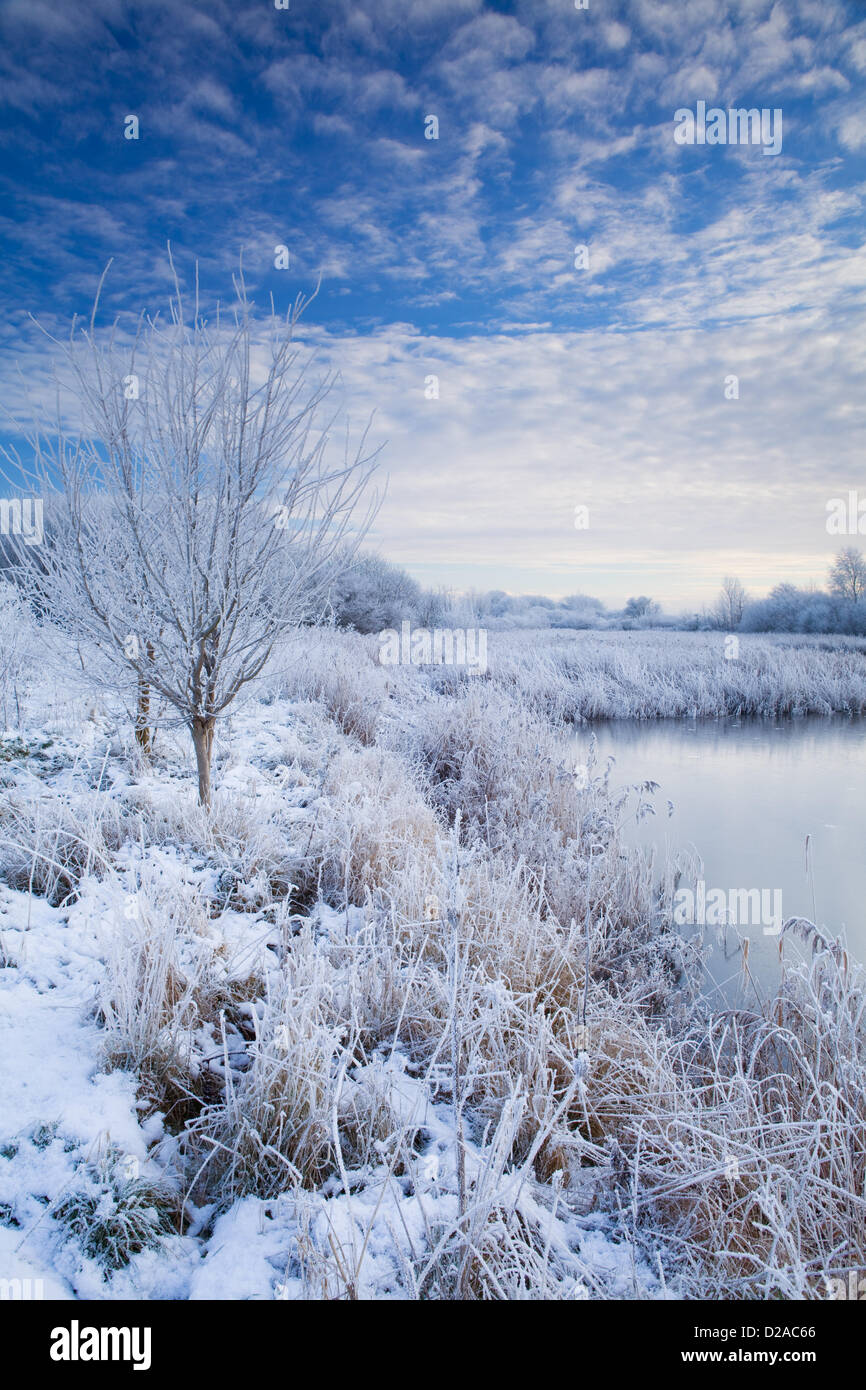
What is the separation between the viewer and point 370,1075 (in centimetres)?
256

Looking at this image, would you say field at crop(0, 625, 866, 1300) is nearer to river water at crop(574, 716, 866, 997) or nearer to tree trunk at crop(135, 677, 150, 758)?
tree trunk at crop(135, 677, 150, 758)

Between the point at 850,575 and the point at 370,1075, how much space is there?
30.5 meters

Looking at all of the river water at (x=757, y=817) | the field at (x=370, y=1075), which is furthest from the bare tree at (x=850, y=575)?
the field at (x=370, y=1075)

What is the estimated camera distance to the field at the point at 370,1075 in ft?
6.35

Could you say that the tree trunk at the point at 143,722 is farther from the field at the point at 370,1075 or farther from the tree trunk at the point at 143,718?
the field at the point at 370,1075

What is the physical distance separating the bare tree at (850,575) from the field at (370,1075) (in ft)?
86.4

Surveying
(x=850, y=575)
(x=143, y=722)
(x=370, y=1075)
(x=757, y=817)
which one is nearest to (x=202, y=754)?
(x=143, y=722)

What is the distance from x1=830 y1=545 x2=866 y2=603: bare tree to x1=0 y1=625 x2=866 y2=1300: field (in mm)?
26322

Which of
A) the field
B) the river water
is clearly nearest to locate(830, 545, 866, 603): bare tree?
the river water

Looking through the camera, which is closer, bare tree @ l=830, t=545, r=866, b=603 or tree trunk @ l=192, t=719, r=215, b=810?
tree trunk @ l=192, t=719, r=215, b=810

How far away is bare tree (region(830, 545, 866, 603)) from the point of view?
2648 centimetres

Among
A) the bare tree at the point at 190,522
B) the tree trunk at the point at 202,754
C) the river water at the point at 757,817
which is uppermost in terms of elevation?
the bare tree at the point at 190,522

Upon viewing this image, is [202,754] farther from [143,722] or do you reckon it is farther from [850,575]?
[850,575]
